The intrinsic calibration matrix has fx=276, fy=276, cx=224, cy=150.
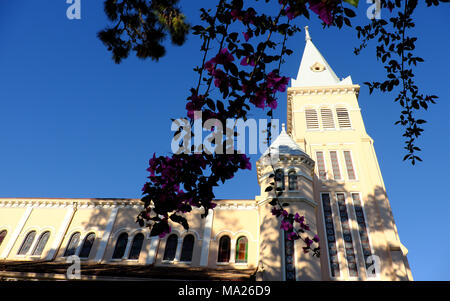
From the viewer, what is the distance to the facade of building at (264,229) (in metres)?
14.1

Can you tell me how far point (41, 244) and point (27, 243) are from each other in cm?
110

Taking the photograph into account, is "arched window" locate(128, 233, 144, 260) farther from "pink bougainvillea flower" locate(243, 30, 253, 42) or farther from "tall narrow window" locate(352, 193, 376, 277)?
"pink bougainvillea flower" locate(243, 30, 253, 42)

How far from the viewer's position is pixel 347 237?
1541cm

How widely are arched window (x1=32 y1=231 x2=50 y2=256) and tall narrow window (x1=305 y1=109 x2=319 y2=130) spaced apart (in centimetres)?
1995

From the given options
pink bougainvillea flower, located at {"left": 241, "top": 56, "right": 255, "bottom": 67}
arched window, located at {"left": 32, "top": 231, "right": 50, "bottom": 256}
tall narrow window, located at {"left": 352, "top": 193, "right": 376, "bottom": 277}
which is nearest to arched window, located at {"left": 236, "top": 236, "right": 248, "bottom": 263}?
tall narrow window, located at {"left": 352, "top": 193, "right": 376, "bottom": 277}

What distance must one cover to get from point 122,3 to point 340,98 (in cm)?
2253

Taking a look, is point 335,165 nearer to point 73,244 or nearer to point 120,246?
point 120,246

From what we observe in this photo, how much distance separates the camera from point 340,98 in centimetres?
2323

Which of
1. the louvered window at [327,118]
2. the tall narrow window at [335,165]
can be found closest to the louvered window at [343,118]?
the louvered window at [327,118]

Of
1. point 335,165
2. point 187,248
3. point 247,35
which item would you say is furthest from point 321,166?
point 247,35

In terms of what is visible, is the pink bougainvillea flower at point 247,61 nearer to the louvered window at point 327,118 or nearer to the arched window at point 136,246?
the arched window at point 136,246

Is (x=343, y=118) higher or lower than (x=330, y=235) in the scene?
higher
